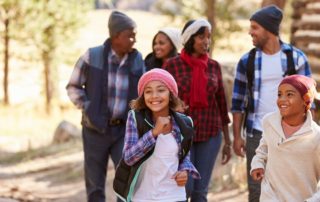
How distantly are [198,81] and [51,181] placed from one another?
629 cm

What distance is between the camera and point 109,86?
19.8ft

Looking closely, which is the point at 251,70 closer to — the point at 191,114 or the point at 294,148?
the point at 191,114

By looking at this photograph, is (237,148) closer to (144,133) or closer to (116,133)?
(116,133)

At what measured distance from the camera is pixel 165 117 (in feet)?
14.5

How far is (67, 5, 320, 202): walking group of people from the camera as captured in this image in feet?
13.8

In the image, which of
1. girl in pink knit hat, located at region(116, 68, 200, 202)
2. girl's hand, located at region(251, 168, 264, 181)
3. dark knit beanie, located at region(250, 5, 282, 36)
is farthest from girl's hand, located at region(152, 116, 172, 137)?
dark knit beanie, located at region(250, 5, 282, 36)

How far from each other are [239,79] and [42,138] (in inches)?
454

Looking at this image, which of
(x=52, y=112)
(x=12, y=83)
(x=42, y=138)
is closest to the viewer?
(x=42, y=138)

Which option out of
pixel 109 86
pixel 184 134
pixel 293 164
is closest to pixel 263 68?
Result: pixel 184 134

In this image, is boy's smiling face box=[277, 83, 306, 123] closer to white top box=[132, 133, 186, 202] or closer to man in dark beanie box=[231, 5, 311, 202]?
white top box=[132, 133, 186, 202]

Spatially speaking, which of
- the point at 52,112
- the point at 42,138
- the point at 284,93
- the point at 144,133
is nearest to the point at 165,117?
the point at 144,133

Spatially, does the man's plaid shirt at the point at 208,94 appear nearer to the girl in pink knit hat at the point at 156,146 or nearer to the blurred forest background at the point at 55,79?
the girl in pink knit hat at the point at 156,146

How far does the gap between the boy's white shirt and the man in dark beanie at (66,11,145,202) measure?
80.5 inches

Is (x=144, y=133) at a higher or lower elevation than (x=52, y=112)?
higher
